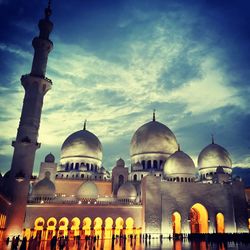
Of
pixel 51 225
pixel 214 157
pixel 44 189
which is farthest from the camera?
pixel 214 157

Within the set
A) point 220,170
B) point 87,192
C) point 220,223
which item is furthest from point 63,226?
point 220,170

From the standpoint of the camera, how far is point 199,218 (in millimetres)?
27516

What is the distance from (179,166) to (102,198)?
30.0 feet

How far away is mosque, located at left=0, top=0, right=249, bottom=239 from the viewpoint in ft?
69.2

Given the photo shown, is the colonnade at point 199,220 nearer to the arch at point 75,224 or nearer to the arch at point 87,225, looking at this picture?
the arch at point 87,225

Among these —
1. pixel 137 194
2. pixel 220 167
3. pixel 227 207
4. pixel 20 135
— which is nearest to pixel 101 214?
pixel 137 194

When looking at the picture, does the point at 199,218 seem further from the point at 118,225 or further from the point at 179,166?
the point at 118,225

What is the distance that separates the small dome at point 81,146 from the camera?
34594 mm

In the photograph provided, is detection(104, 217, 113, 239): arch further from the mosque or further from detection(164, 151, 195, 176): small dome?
detection(164, 151, 195, 176): small dome

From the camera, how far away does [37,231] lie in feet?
73.8

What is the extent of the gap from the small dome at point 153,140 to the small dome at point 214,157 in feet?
14.0

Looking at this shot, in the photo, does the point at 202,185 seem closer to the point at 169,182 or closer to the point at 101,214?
the point at 169,182

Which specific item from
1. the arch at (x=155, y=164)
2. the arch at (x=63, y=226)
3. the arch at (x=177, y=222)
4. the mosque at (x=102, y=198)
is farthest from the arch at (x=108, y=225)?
the arch at (x=155, y=164)

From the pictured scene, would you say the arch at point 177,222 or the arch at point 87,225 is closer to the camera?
the arch at point 87,225
